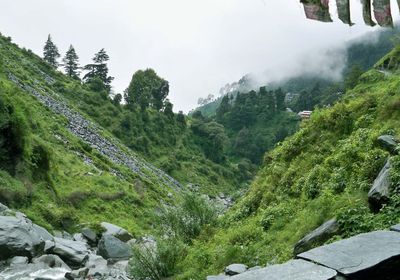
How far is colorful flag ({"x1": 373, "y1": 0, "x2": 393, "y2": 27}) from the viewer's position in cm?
375

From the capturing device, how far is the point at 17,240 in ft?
62.3

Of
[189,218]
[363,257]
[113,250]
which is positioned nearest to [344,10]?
[363,257]

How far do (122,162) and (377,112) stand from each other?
165 feet

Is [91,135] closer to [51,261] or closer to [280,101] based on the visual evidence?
[51,261]

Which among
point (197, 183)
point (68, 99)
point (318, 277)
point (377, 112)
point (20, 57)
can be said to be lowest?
point (197, 183)

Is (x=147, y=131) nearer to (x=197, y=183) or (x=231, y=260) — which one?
(x=197, y=183)

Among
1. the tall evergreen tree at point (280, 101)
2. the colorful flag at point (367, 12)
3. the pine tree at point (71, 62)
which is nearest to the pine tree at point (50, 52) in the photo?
the pine tree at point (71, 62)

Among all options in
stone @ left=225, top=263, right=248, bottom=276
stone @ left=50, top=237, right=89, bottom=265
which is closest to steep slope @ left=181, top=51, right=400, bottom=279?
stone @ left=225, top=263, right=248, bottom=276

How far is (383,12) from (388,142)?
10910mm

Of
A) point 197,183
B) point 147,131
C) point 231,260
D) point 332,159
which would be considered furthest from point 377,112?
point 147,131

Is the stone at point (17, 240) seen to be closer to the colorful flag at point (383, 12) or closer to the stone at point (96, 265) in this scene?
the stone at point (96, 265)

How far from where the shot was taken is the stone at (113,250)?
25.2 meters

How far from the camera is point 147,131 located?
3893 inches

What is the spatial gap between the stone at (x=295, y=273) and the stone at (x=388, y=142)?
24.8 feet
